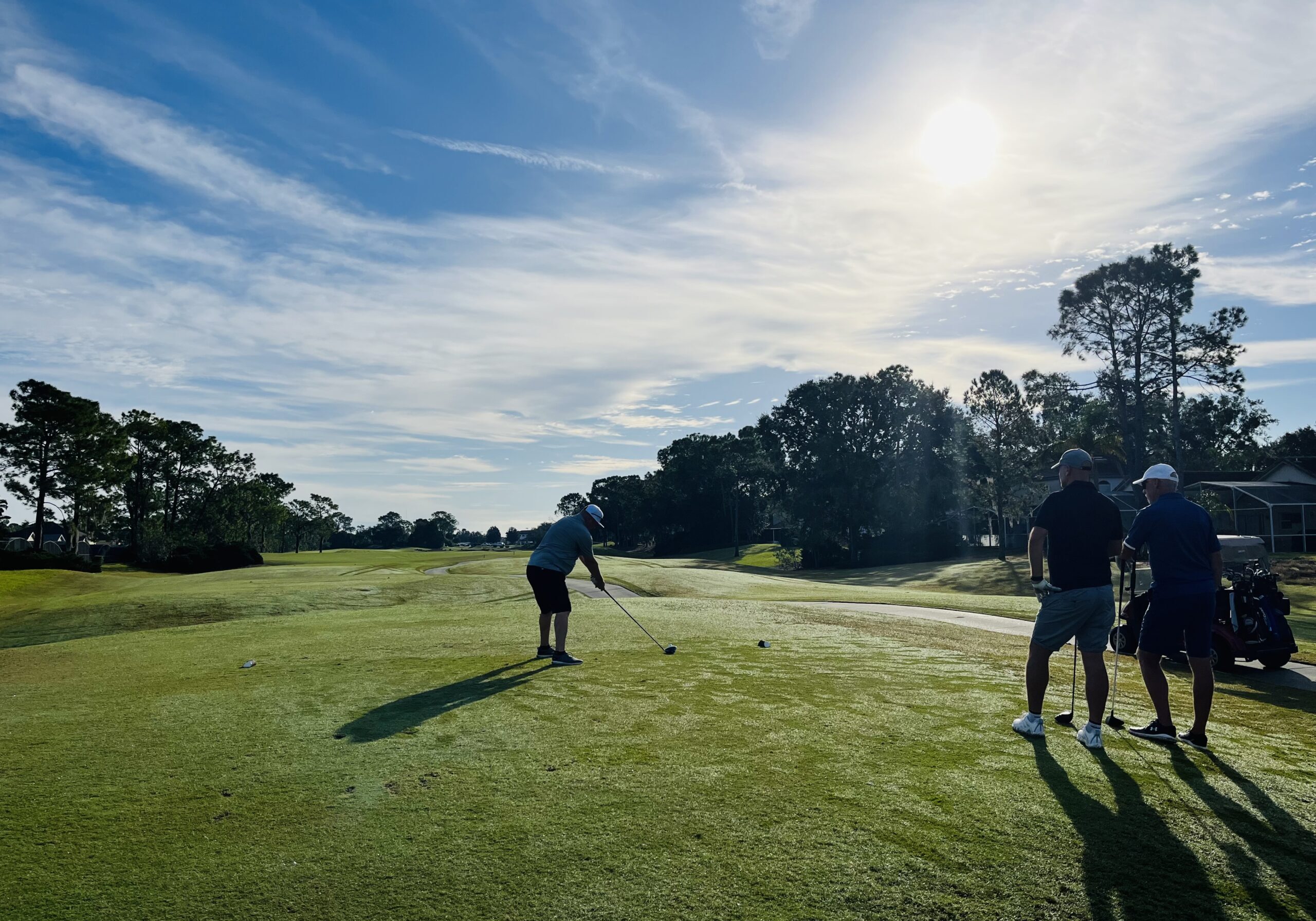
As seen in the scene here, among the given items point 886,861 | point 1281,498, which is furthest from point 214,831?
point 1281,498

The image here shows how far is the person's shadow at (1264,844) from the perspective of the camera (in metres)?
4.02

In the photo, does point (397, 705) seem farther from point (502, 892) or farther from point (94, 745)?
point (502, 892)

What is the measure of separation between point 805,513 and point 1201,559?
63.5 m

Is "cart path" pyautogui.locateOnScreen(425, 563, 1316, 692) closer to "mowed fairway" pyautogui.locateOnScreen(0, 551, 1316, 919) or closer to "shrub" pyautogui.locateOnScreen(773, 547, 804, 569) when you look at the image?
"mowed fairway" pyautogui.locateOnScreen(0, 551, 1316, 919)

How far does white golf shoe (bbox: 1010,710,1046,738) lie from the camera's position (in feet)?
22.4

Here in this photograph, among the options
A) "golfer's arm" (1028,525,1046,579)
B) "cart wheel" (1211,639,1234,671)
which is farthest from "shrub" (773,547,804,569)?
"golfer's arm" (1028,525,1046,579)

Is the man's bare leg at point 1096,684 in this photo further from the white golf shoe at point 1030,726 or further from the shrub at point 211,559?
the shrub at point 211,559

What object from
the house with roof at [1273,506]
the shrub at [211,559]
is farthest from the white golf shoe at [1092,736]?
the shrub at [211,559]

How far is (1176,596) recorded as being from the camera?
7121 mm

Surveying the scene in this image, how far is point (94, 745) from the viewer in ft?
21.8

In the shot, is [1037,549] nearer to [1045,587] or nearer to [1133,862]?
[1045,587]

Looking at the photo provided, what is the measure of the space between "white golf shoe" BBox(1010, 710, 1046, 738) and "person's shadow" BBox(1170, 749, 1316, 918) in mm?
1069

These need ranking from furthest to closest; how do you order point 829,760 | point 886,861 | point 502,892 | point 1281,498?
point 1281,498 → point 829,760 → point 886,861 → point 502,892

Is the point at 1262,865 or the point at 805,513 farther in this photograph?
the point at 805,513
